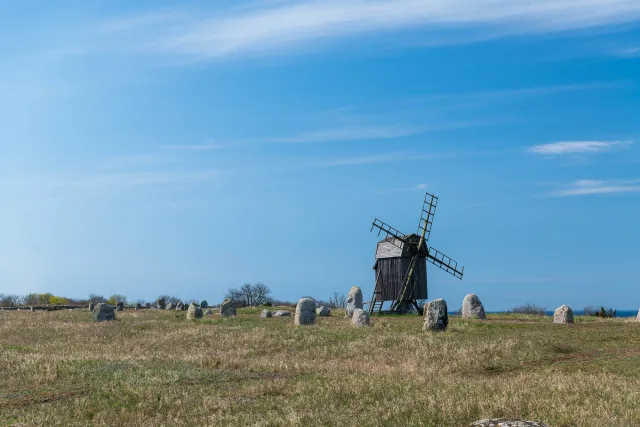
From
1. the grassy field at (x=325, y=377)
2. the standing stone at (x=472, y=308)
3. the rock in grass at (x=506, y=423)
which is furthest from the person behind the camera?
the standing stone at (x=472, y=308)

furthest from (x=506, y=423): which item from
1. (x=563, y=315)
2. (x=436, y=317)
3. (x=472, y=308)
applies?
(x=472, y=308)

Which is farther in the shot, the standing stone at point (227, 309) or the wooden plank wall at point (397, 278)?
the wooden plank wall at point (397, 278)

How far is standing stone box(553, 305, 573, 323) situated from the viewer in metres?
42.8

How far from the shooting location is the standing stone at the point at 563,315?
1687 inches

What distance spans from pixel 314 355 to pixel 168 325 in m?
18.1

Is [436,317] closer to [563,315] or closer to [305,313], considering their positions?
[305,313]

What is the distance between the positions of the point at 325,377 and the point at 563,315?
27.4m

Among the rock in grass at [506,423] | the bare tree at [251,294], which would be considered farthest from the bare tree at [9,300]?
the rock in grass at [506,423]

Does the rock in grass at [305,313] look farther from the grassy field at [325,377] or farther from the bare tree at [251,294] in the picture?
the bare tree at [251,294]

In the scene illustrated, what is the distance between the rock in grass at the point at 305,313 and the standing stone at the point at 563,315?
15.4 metres

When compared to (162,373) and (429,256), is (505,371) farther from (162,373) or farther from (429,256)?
(429,256)

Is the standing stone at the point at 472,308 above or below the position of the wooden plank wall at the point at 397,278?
below

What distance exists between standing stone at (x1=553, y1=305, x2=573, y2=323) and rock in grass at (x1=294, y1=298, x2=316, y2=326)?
50.7 feet

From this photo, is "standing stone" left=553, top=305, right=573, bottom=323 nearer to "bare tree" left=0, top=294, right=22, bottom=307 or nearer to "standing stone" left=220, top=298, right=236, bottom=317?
"standing stone" left=220, top=298, right=236, bottom=317
